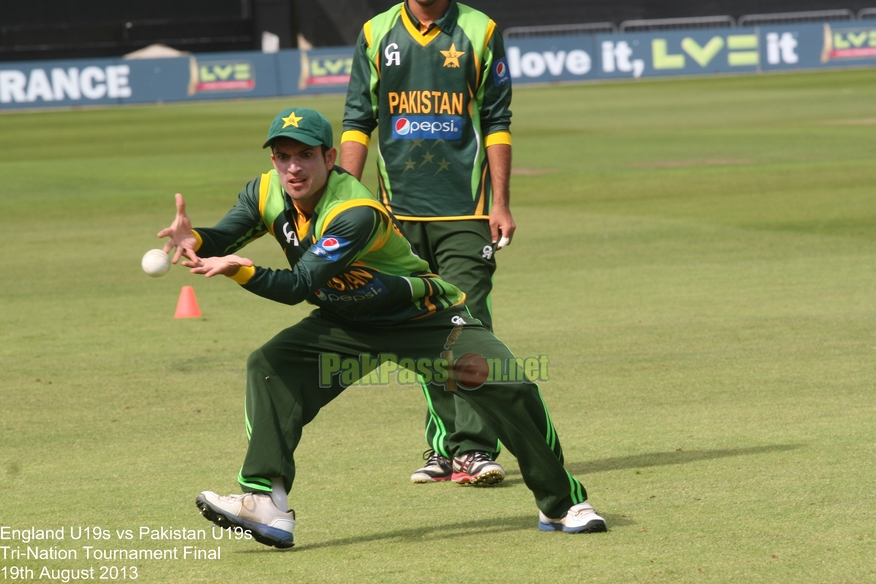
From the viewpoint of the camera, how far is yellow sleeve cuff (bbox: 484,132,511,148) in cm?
617

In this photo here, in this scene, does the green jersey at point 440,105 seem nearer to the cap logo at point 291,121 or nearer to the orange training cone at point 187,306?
the cap logo at point 291,121

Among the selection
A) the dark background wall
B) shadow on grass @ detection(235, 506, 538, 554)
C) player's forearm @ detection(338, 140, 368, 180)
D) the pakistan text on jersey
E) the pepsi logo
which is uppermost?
the dark background wall

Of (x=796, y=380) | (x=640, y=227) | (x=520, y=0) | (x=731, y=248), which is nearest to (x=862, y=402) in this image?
(x=796, y=380)

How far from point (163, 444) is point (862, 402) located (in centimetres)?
361

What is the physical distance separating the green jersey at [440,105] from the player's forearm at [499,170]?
0.03 meters

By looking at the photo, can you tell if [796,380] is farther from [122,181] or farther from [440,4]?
[122,181]

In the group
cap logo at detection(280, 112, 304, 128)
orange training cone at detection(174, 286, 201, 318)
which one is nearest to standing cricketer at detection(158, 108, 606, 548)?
cap logo at detection(280, 112, 304, 128)

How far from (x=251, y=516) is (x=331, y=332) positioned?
0.76 metres

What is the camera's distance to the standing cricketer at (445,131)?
607 centimetres

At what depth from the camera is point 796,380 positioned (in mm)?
7387

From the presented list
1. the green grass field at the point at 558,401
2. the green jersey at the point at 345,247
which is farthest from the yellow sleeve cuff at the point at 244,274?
the green grass field at the point at 558,401

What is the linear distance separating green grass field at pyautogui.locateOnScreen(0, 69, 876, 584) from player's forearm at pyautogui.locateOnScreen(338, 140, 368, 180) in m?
1.35

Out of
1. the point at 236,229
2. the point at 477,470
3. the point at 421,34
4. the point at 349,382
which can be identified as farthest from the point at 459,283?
the point at 236,229

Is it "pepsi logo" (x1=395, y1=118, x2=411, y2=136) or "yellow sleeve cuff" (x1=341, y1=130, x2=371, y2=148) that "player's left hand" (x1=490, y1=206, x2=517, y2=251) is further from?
"yellow sleeve cuff" (x1=341, y1=130, x2=371, y2=148)
